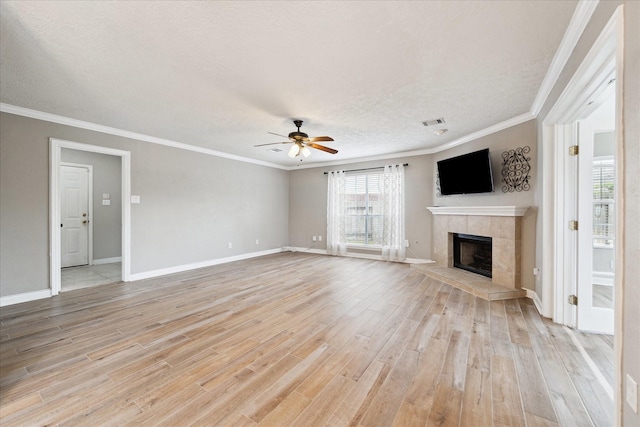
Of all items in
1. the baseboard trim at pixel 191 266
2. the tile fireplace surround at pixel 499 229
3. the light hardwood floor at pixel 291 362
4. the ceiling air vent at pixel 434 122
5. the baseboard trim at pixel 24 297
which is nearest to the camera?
the light hardwood floor at pixel 291 362

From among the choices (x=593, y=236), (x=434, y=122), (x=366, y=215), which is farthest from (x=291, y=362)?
(x=366, y=215)

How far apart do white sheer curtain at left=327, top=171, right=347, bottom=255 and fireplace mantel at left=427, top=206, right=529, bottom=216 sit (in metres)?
2.36

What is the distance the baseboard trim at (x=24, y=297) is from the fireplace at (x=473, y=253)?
21.9 feet

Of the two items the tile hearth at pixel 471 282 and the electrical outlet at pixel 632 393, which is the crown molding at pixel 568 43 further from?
the tile hearth at pixel 471 282

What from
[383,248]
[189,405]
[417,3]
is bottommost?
[189,405]

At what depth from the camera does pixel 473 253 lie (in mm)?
4715

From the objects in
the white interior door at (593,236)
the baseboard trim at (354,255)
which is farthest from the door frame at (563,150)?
the baseboard trim at (354,255)

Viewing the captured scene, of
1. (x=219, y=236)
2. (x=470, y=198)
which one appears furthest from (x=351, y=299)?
(x=219, y=236)

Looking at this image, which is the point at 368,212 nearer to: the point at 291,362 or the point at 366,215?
the point at 366,215

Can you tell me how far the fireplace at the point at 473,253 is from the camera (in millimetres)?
4363

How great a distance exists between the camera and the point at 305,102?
10.3 feet

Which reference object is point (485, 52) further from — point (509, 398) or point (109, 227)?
point (109, 227)

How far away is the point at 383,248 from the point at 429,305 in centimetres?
285

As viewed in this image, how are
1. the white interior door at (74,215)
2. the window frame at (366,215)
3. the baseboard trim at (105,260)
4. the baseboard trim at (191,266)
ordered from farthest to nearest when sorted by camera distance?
the window frame at (366,215) → the baseboard trim at (105,260) → the white interior door at (74,215) → the baseboard trim at (191,266)
